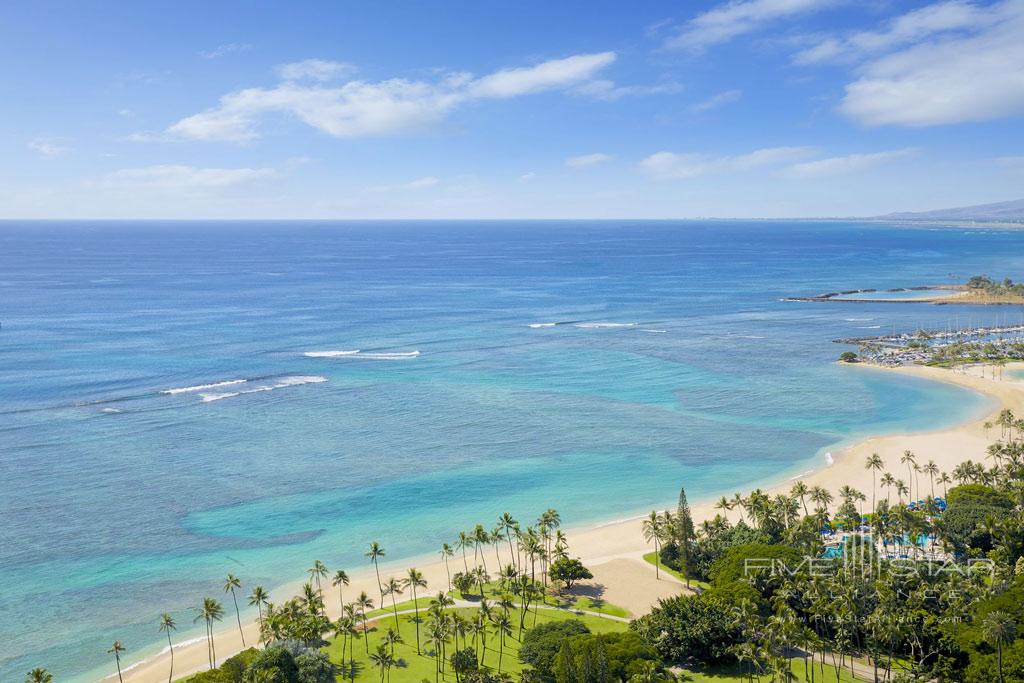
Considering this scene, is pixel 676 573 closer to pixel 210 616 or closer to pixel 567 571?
pixel 567 571

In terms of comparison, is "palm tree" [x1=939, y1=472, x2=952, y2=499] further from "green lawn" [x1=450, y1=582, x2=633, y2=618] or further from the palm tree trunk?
the palm tree trunk

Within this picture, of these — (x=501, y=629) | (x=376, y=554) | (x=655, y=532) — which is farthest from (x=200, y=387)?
(x=655, y=532)

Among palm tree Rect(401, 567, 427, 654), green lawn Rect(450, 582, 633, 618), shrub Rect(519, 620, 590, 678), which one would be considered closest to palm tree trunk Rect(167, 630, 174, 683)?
palm tree Rect(401, 567, 427, 654)

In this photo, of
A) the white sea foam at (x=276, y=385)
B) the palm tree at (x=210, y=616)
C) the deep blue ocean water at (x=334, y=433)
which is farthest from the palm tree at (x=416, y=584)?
the white sea foam at (x=276, y=385)

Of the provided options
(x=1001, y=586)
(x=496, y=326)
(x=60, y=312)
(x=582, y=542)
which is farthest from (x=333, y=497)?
(x=60, y=312)

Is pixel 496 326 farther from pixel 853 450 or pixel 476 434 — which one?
pixel 853 450
